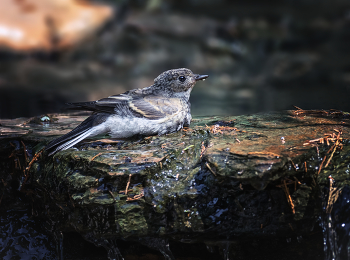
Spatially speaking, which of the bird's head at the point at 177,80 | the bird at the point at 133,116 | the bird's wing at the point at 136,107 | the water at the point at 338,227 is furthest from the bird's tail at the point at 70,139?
the water at the point at 338,227

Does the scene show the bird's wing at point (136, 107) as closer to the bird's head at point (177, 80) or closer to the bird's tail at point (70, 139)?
the bird's tail at point (70, 139)

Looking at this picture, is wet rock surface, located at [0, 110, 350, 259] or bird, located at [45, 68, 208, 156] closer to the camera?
wet rock surface, located at [0, 110, 350, 259]

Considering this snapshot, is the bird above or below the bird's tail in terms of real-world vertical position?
above

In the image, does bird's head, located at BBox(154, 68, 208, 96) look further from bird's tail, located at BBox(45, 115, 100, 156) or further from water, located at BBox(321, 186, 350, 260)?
water, located at BBox(321, 186, 350, 260)

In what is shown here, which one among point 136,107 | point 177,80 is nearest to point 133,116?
point 136,107

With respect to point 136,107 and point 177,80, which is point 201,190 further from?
point 177,80

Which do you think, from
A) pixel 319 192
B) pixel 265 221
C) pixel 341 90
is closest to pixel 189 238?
pixel 265 221

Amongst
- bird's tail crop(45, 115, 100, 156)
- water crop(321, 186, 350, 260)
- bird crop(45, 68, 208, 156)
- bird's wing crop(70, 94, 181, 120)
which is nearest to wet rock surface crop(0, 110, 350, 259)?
water crop(321, 186, 350, 260)

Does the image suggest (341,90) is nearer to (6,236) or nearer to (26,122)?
(26,122)
